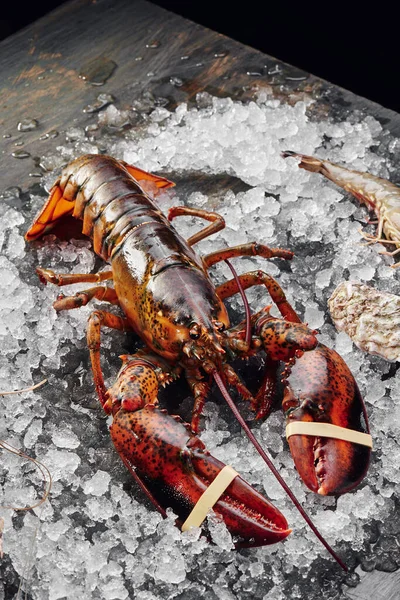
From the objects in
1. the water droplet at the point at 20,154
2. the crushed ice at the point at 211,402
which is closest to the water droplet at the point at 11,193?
the crushed ice at the point at 211,402

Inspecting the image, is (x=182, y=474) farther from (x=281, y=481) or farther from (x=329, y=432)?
(x=329, y=432)

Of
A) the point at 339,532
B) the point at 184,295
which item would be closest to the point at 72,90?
the point at 184,295

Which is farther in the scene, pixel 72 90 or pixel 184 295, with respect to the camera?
pixel 72 90

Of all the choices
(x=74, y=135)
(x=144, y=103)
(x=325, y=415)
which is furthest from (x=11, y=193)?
(x=325, y=415)

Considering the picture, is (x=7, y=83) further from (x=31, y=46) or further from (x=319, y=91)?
(x=319, y=91)

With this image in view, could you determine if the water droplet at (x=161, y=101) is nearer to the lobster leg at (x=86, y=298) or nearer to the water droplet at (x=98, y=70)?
the water droplet at (x=98, y=70)
